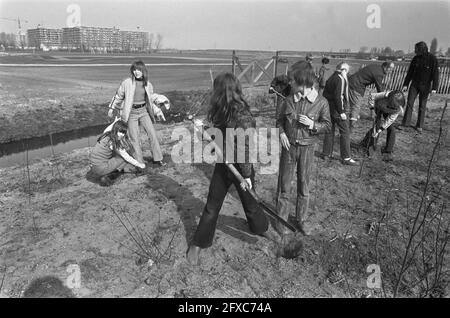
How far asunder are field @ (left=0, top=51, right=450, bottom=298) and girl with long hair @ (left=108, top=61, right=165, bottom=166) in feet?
2.44

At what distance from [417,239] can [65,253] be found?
3752 millimetres

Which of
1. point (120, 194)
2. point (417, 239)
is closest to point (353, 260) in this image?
point (417, 239)

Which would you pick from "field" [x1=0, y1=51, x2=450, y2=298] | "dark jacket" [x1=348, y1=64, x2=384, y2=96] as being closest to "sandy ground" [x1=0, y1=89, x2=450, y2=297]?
"field" [x1=0, y1=51, x2=450, y2=298]

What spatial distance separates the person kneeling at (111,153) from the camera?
4.79 meters

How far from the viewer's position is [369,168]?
5.59 m

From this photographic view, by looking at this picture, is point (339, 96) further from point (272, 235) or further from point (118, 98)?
point (118, 98)

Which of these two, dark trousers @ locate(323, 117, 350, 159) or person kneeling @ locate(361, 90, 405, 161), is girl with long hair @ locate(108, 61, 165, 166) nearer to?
dark trousers @ locate(323, 117, 350, 159)

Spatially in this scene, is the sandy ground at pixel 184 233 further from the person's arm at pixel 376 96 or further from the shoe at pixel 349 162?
the person's arm at pixel 376 96

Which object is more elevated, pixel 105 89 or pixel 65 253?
pixel 105 89

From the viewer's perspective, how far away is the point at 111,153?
489 cm

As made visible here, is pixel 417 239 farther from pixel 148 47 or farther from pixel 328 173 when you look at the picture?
pixel 148 47

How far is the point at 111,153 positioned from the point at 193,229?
6.32 ft

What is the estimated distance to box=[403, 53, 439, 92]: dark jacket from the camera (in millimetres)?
7164
